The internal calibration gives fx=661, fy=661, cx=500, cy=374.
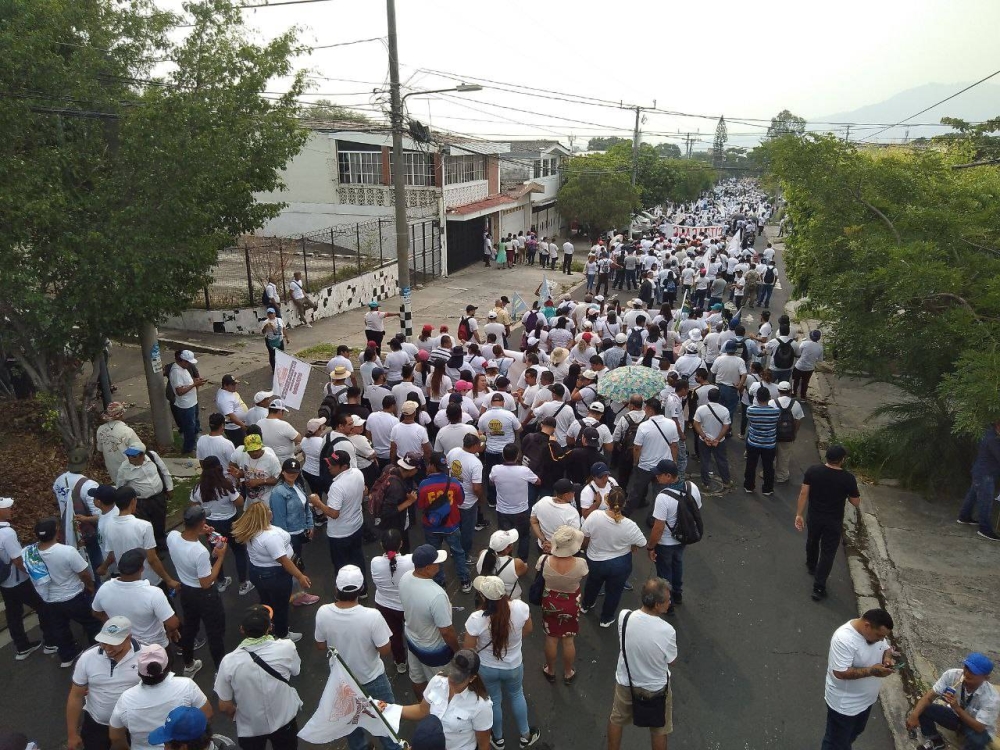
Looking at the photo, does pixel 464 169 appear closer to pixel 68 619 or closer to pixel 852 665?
pixel 68 619

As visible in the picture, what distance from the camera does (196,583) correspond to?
5320 mm

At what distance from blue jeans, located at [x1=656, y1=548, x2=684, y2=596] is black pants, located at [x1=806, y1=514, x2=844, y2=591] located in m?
1.49

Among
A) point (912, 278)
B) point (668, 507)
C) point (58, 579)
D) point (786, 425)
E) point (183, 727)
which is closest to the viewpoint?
point (183, 727)

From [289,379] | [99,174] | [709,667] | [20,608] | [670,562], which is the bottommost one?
[709,667]

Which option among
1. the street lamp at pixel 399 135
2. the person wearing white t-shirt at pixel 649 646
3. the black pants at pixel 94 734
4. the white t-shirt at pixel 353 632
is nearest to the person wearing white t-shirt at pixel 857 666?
the person wearing white t-shirt at pixel 649 646

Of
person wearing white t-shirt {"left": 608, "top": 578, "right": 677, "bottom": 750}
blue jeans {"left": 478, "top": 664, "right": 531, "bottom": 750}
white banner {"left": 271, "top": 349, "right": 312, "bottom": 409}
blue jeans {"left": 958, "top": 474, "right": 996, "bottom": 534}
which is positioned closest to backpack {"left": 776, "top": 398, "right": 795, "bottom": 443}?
blue jeans {"left": 958, "top": 474, "right": 996, "bottom": 534}

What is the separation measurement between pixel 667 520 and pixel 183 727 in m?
4.26

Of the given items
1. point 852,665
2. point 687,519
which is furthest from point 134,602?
point 852,665

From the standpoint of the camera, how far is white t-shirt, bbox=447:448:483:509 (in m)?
6.60

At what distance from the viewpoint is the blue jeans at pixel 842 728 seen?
15.0 ft

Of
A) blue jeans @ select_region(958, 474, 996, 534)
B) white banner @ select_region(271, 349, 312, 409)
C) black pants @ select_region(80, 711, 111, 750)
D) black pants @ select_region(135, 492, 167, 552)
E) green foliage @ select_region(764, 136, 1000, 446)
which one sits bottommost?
blue jeans @ select_region(958, 474, 996, 534)

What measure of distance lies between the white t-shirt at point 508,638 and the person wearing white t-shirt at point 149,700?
5.45 ft

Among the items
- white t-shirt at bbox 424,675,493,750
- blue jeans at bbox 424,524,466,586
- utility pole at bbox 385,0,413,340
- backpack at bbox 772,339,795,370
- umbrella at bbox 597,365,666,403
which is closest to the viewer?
white t-shirt at bbox 424,675,493,750

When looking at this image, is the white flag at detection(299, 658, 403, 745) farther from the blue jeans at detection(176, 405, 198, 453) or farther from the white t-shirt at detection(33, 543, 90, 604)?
the blue jeans at detection(176, 405, 198, 453)
